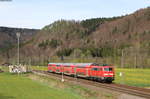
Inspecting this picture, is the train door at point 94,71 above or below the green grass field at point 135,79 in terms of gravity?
above

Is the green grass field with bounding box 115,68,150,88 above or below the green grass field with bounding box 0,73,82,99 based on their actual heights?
below

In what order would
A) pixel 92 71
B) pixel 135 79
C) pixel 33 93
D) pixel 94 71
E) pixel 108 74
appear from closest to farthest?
pixel 33 93
pixel 108 74
pixel 94 71
pixel 92 71
pixel 135 79

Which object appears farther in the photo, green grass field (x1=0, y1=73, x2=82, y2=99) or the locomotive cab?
the locomotive cab

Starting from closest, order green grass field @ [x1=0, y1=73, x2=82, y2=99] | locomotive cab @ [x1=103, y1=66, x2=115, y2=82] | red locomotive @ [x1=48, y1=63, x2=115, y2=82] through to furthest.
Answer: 1. green grass field @ [x1=0, y1=73, x2=82, y2=99]
2. locomotive cab @ [x1=103, y1=66, x2=115, y2=82]
3. red locomotive @ [x1=48, y1=63, x2=115, y2=82]

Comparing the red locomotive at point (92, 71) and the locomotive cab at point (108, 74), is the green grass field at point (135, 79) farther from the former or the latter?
the red locomotive at point (92, 71)

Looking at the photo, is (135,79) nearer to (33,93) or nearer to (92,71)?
(92,71)

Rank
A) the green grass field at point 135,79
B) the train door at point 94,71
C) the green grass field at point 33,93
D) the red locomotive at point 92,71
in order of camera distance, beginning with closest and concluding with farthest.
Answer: the green grass field at point 33,93
the green grass field at point 135,79
the red locomotive at point 92,71
the train door at point 94,71

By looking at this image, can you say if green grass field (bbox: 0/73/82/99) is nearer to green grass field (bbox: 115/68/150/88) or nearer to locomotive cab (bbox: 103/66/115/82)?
locomotive cab (bbox: 103/66/115/82)

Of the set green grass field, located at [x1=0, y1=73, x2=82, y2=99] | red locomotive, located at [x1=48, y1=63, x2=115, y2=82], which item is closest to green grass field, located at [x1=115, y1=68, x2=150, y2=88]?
red locomotive, located at [x1=48, y1=63, x2=115, y2=82]

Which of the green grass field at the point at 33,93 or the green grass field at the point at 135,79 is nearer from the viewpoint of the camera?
the green grass field at the point at 33,93

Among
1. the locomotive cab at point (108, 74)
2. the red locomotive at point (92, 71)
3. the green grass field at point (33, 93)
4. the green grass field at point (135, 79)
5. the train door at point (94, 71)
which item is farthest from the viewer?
the train door at point (94, 71)

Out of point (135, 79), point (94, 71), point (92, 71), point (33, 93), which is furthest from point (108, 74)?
point (33, 93)

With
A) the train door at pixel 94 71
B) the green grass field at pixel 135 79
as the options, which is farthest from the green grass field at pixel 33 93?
the green grass field at pixel 135 79

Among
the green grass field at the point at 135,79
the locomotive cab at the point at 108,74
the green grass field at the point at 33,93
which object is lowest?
the green grass field at the point at 135,79
